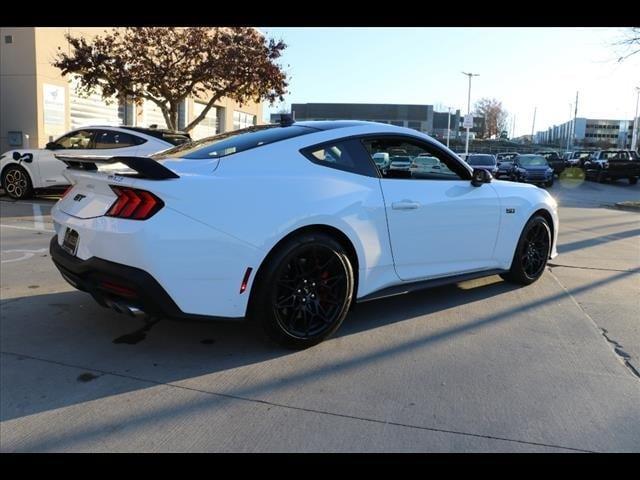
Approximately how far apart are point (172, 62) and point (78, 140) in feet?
22.2

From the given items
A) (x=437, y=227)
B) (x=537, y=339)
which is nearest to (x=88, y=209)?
(x=437, y=227)

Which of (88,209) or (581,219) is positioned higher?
(88,209)

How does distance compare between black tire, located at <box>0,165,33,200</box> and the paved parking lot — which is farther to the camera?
black tire, located at <box>0,165,33,200</box>

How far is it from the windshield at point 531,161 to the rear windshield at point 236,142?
25.0 metres

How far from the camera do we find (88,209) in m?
3.60

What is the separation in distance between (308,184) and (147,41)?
47.3ft

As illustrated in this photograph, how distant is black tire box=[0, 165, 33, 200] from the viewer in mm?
11250

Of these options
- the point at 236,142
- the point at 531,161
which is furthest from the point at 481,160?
the point at 236,142

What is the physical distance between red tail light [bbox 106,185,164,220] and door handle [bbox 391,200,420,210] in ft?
5.78

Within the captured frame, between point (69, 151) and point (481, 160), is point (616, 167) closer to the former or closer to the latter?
point (481, 160)

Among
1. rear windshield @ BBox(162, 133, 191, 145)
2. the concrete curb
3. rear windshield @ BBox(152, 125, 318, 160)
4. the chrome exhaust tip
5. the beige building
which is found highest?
the beige building

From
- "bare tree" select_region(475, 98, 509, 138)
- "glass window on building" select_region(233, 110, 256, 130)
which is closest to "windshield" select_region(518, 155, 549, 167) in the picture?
"glass window on building" select_region(233, 110, 256, 130)

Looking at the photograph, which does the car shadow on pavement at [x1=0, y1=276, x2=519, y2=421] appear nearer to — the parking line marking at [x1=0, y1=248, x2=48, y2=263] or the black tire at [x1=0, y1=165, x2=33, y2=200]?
the parking line marking at [x1=0, y1=248, x2=48, y2=263]
